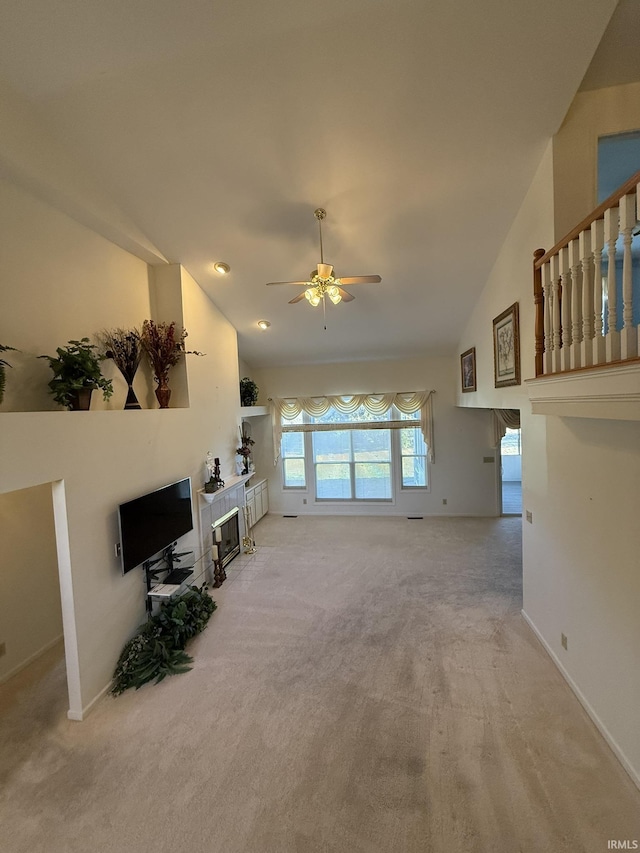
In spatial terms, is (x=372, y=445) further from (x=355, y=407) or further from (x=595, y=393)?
(x=595, y=393)

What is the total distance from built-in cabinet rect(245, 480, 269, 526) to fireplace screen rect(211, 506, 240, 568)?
815mm

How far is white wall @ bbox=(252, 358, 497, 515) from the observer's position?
6.94 m

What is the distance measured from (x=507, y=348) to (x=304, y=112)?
110 inches

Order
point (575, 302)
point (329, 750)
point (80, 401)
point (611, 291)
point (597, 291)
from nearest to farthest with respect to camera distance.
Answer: point (611, 291)
point (597, 291)
point (575, 302)
point (329, 750)
point (80, 401)

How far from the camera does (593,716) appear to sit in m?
2.45

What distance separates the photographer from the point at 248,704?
8.86ft

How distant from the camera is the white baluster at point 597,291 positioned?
1.81 meters

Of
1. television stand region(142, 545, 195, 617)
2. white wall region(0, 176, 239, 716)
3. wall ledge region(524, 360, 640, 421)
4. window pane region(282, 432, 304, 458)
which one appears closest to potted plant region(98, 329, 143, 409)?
white wall region(0, 176, 239, 716)

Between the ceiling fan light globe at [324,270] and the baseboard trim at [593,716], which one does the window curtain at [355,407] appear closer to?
the baseboard trim at [593,716]

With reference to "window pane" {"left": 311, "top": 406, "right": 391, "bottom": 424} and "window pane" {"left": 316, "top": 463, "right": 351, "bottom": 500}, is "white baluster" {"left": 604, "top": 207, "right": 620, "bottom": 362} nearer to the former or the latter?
A: "window pane" {"left": 311, "top": 406, "right": 391, "bottom": 424}

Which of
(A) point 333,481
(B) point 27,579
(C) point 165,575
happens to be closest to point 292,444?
(A) point 333,481

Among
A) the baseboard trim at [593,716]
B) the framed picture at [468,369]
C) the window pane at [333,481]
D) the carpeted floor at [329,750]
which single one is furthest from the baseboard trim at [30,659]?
the framed picture at [468,369]

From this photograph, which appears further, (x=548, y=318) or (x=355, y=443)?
(x=355, y=443)

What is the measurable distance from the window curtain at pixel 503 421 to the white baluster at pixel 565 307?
464 centimetres
